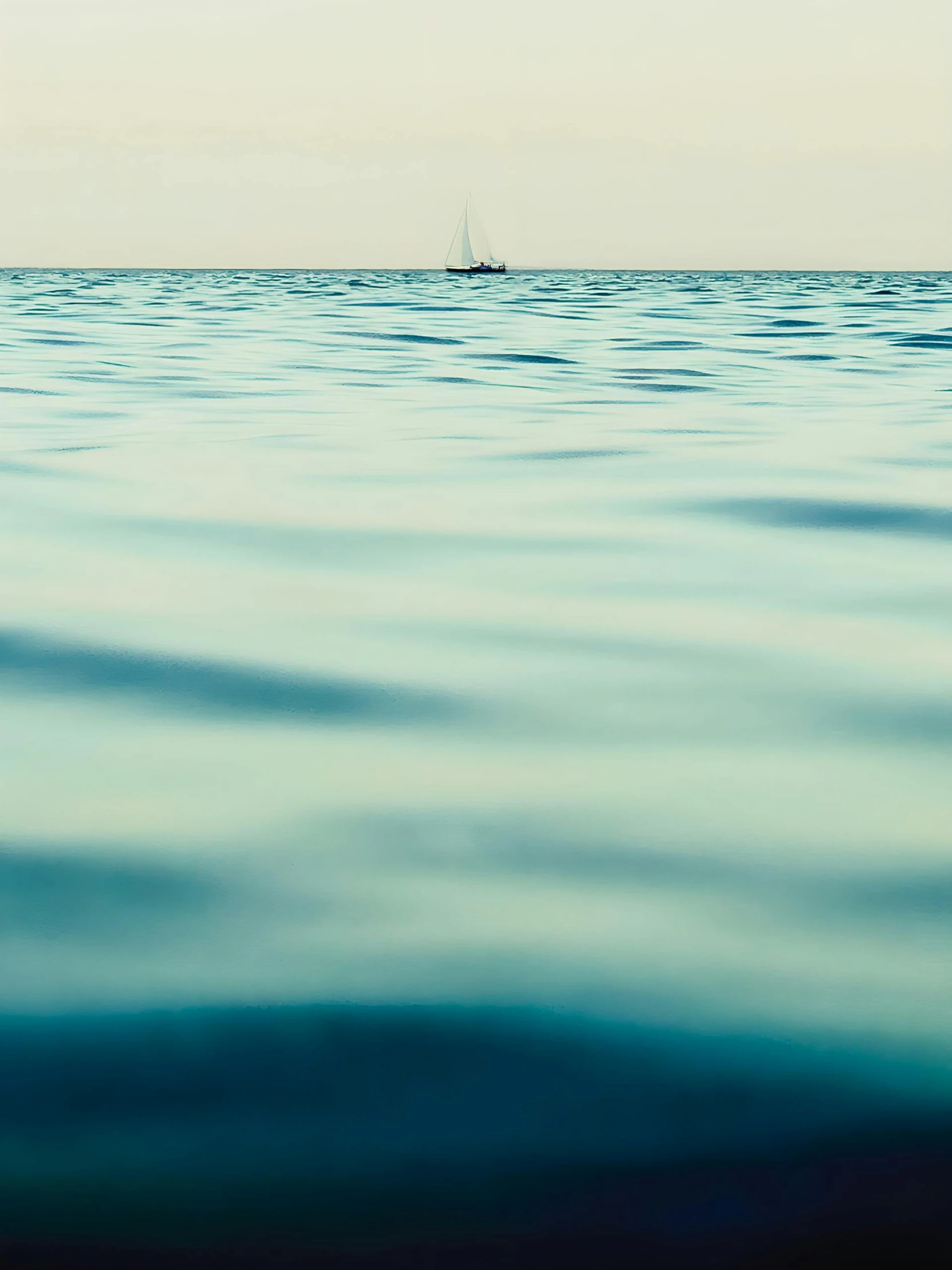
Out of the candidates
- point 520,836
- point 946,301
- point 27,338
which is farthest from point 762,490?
point 946,301

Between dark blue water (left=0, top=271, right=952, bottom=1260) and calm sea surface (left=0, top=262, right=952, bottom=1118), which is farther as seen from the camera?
calm sea surface (left=0, top=262, right=952, bottom=1118)

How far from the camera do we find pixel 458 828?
203cm

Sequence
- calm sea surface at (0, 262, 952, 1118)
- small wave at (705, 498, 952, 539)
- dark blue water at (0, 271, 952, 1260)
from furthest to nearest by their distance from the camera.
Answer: small wave at (705, 498, 952, 539), calm sea surface at (0, 262, 952, 1118), dark blue water at (0, 271, 952, 1260)

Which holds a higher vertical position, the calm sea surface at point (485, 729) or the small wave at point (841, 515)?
the calm sea surface at point (485, 729)

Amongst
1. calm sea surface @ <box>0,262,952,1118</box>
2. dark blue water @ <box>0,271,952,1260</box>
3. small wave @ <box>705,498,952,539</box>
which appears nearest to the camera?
dark blue water @ <box>0,271,952,1260</box>

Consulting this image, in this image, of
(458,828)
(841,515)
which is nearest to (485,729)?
(458,828)

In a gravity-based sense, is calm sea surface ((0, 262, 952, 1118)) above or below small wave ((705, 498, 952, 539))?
above

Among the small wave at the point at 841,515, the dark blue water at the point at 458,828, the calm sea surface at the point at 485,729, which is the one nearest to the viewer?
the dark blue water at the point at 458,828

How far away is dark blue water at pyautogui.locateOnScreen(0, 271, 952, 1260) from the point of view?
52.0 inches

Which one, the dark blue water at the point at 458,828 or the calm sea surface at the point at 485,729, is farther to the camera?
the calm sea surface at the point at 485,729

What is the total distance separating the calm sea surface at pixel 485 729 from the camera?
1.62 meters

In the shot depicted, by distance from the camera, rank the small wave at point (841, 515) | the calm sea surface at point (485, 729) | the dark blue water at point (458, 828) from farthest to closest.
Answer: the small wave at point (841, 515), the calm sea surface at point (485, 729), the dark blue water at point (458, 828)

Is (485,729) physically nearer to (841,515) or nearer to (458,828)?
(458,828)

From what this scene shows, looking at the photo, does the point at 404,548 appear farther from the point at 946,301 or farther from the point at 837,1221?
the point at 946,301
